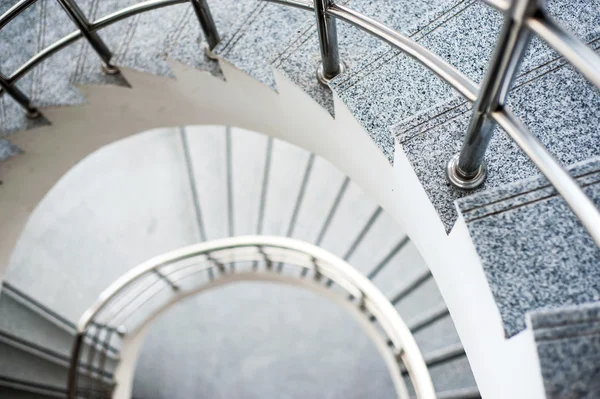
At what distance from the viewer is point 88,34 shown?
2906mm

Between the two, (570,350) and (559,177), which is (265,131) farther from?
(570,350)

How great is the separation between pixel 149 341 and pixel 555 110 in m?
7.51

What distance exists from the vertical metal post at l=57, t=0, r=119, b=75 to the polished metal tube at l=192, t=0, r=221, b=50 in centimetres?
68

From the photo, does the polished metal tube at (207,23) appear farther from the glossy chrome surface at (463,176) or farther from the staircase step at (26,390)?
the staircase step at (26,390)

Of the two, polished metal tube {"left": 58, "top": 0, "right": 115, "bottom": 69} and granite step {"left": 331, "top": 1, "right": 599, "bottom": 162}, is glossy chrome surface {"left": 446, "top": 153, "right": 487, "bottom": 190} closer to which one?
granite step {"left": 331, "top": 1, "right": 599, "bottom": 162}

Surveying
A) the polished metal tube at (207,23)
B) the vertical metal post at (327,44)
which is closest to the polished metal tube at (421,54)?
the vertical metal post at (327,44)

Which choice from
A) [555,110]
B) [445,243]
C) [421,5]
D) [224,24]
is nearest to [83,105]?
[224,24]

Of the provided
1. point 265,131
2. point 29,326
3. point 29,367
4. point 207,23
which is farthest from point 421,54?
point 29,367

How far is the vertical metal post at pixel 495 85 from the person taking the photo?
116 centimetres

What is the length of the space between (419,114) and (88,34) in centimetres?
194

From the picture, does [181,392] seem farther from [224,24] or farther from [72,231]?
[224,24]

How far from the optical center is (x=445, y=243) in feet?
6.64

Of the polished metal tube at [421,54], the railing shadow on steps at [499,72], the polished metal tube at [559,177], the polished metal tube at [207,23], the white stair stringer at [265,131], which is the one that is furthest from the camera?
the polished metal tube at [207,23]

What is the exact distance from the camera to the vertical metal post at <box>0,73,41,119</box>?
3.11 metres
